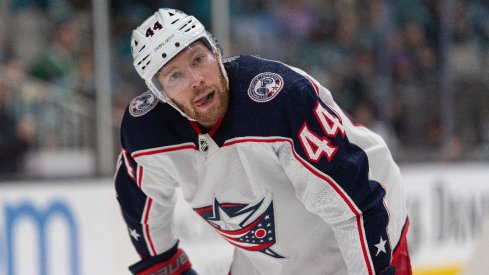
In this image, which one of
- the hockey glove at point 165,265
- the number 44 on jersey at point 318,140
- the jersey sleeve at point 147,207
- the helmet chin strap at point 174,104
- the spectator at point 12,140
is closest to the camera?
the number 44 on jersey at point 318,140

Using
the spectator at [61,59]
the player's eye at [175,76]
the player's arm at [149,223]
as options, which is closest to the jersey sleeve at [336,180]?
the player's eye at [175,76]

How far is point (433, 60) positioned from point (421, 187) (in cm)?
106

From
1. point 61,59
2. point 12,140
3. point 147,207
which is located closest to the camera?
point 147,207

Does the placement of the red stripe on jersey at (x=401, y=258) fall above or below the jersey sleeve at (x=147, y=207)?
below

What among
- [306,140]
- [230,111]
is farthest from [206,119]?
[306,140]

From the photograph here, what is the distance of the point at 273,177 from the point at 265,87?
242mm

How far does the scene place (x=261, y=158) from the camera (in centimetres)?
207

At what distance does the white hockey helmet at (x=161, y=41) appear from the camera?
2004 millimetres

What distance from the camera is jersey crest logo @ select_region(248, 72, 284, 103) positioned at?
199cm

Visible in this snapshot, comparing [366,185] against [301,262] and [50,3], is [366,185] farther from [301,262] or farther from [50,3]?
[50,3]

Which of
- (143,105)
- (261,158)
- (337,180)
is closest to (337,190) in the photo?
(337,180)

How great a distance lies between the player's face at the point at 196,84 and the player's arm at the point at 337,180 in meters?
0.16

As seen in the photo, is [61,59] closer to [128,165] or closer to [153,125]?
[128,165]

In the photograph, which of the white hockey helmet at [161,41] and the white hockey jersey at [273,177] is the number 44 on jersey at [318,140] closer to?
the white hockey jersey at [273,177]
